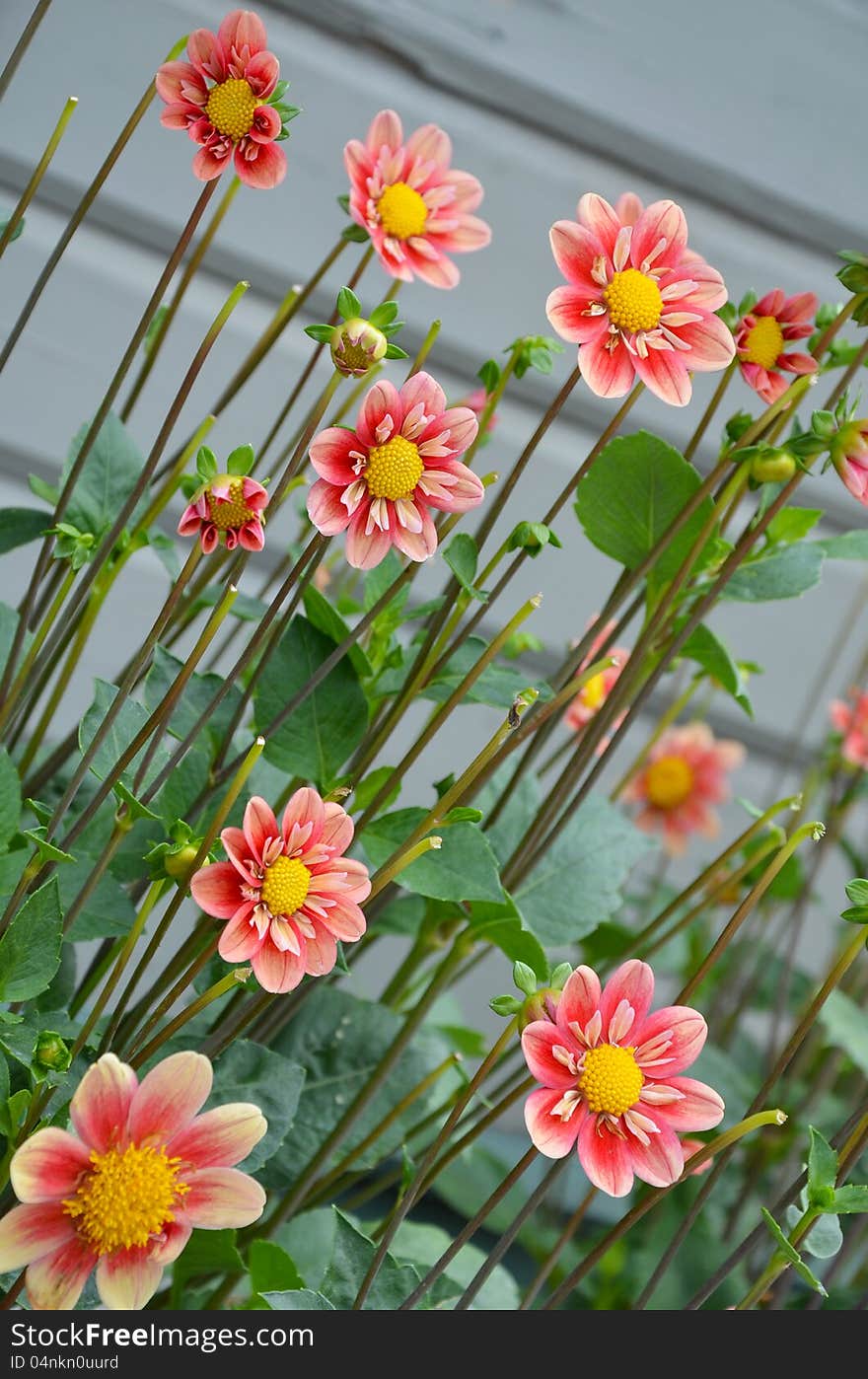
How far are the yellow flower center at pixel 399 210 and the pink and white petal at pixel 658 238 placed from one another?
0.08 meters

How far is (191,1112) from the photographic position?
0.24 metres

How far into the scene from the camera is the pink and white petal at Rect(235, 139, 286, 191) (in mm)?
292

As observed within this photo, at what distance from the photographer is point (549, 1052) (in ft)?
0.81

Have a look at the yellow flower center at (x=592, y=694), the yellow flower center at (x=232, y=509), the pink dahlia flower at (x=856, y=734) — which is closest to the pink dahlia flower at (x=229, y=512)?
the yellow flower center at (x=232, y=509)

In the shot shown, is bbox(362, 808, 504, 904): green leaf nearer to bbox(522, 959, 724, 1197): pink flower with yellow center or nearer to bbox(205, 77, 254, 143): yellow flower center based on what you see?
bbox(522, 959, 724, 1197): pink flower with yellow center

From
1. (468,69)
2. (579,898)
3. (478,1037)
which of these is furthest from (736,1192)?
(468,69)

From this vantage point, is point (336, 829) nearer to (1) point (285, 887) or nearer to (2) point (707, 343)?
(1) point (285, 887)

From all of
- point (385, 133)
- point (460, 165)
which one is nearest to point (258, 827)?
point (385, 133)

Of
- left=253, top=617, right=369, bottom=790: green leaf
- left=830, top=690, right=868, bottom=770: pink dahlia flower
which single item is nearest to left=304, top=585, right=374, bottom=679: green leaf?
left=253, top=617, right=369, bottom=790: green leaf

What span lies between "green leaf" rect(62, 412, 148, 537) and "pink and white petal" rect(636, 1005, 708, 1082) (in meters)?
0.20

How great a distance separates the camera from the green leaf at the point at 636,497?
0.35 meters

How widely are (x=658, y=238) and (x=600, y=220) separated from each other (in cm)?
1

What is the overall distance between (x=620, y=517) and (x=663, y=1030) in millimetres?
159

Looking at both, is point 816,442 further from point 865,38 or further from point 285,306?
point 865,38
